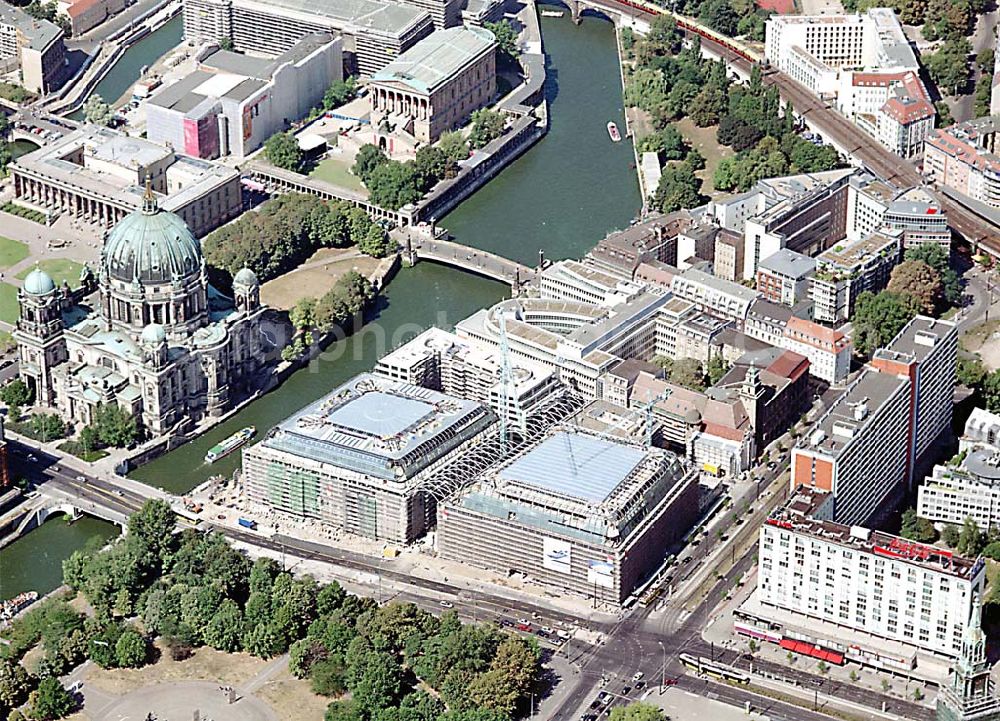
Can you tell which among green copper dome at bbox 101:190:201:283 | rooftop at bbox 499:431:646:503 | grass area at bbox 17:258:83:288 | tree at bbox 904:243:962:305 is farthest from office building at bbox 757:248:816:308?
grass area at bbox 17:258:83:288

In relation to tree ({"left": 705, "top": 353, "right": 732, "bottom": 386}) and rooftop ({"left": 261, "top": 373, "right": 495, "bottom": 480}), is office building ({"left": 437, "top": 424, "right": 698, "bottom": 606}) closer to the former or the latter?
rooftop ({"left": 261, "top": 373, "right": 495, "bottom": 480})

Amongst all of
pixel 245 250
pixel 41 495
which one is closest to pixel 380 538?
pixel 41 495

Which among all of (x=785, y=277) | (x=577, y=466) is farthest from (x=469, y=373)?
(x=785, y=277)

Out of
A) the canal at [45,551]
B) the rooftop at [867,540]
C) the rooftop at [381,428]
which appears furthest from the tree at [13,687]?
the rooftop at [867,540]

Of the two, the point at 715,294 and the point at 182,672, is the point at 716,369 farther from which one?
the point at 182,672

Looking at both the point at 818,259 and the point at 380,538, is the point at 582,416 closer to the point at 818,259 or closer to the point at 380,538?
the point at 380,538

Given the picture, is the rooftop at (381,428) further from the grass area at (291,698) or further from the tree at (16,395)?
the tree at (16,395)
